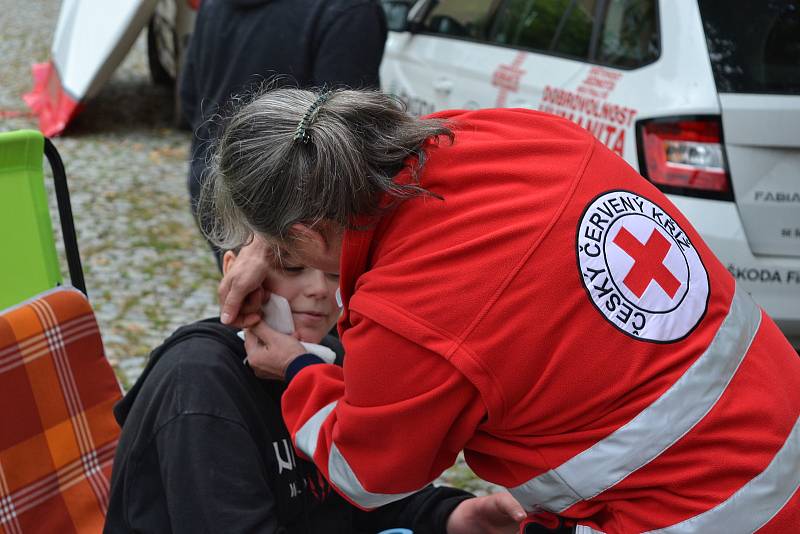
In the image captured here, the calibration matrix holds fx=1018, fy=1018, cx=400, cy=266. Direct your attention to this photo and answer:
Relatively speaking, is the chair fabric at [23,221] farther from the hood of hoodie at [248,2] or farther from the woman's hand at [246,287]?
the hood of hoodie at [248,2]

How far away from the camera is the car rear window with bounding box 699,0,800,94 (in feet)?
10.7

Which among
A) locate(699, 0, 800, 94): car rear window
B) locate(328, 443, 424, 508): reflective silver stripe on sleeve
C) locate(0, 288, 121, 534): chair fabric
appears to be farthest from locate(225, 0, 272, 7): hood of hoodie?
locate(328, 443, 424, 508): reflective silver stripe on sleeve

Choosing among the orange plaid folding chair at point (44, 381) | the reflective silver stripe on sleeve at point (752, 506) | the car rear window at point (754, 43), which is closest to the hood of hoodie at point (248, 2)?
the orange plaid folding chair at point (44, 381)

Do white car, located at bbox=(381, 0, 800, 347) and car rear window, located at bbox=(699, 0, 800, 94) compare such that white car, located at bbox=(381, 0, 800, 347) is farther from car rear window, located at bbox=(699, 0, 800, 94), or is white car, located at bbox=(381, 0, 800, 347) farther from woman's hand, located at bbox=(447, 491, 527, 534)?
woman's hand, located at bbox=(447, 491, 527, 534)

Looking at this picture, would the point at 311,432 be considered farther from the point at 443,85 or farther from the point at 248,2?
the point at 443,85

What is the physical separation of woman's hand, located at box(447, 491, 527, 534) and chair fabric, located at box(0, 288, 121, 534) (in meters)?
0.74

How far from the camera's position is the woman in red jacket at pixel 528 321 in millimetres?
1355

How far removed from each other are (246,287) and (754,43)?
218 cm

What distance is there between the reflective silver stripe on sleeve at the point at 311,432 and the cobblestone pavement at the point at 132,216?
194 centimetres

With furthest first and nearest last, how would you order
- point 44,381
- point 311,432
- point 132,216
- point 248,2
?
point 132,216 → point 248,2 → point 44,381 → point 311,432

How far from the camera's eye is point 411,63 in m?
4.93

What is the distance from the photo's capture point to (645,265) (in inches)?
54.5

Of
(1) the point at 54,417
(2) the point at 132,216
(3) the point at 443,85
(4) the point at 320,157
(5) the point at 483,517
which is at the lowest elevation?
(2) the point at 132,216

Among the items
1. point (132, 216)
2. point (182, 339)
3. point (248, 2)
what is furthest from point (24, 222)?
point (132, 216)
